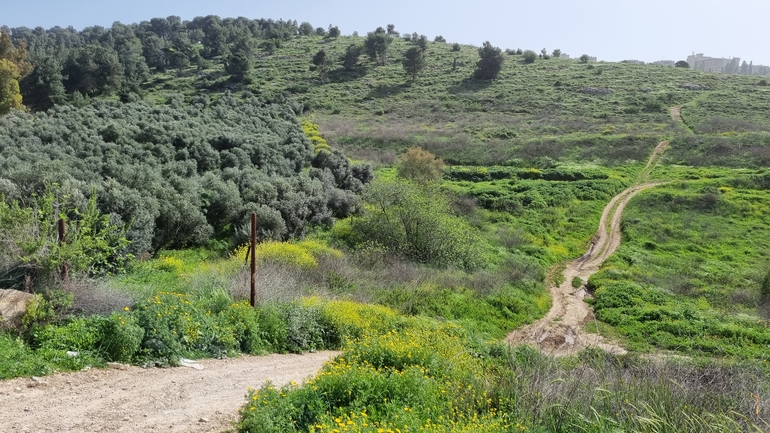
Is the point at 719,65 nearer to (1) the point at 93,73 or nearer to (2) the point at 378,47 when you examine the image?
(2) the point at 378,47

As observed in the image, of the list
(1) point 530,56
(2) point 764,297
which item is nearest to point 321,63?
(1) point 530,56

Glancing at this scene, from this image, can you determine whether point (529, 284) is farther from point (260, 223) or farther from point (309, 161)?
point (309, 161)

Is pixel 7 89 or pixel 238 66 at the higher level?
pixel 238 66

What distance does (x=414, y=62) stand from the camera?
80938 mm

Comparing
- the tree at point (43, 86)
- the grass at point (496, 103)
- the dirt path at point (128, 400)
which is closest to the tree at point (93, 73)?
the tree at point (43, 86)

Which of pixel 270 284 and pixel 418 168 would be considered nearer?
pixel 270 284

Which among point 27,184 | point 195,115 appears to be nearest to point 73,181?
point 27,184

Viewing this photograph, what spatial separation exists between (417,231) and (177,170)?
38.0ft

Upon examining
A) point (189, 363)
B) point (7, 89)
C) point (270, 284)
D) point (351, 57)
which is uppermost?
point (351, 57)

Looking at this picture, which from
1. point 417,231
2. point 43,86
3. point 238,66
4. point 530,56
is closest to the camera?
point 417,231

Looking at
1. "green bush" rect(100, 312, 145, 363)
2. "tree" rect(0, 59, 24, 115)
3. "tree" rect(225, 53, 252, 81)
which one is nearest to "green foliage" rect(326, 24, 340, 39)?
"tree" rect(225, 53, 252, 81)

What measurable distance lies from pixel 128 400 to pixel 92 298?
298 centimetres

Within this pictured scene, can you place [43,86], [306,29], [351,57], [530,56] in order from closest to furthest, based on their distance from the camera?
[43,86]
[351,57]
[530,56]
[306,29]

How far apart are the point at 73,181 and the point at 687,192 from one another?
125 ft
